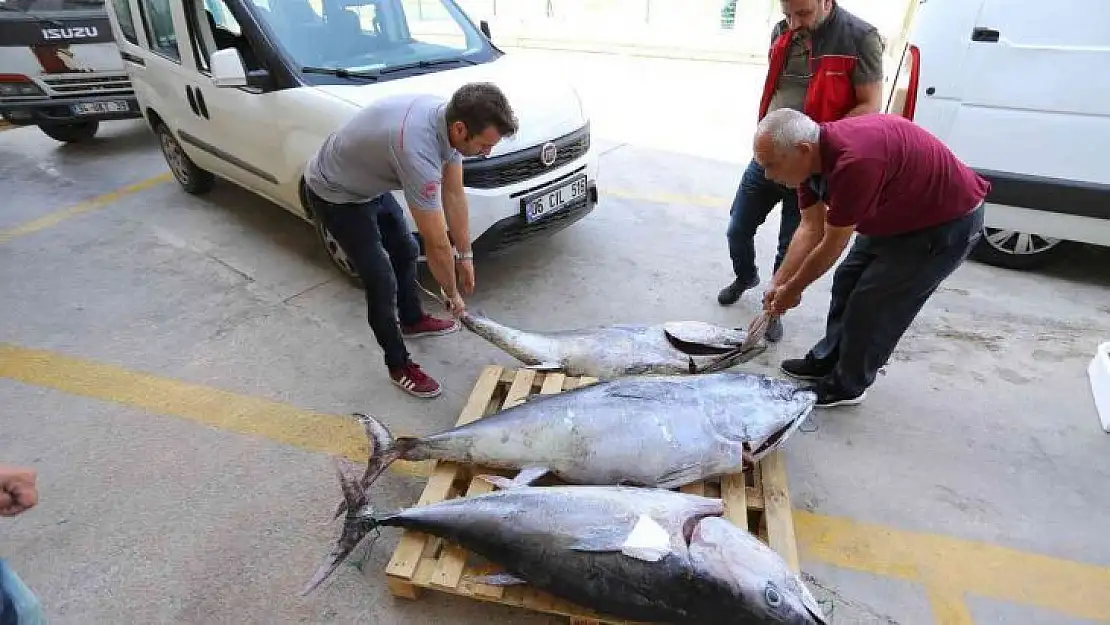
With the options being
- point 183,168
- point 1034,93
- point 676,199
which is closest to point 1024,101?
point 1034,93

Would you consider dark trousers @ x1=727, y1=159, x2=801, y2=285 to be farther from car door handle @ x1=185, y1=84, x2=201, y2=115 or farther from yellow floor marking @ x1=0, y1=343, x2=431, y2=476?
car door handle @ x1=185, y1=84, x2=201, y2=115

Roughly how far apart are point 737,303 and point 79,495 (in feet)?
12.2

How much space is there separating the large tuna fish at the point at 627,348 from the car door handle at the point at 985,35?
8.36ft

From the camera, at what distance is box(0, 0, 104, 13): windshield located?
251 inches

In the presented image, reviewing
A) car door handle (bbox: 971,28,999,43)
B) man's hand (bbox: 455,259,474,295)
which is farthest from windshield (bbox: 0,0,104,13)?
car door handle (bbox: 971,28,999,43)

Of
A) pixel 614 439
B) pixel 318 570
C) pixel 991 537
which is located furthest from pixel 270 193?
pixel 991 537

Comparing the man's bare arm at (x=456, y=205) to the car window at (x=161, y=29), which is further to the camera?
the car window at (x=161, y=29)

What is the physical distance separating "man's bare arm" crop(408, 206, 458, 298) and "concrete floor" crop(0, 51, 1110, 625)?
80 cm

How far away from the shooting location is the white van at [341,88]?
3883 millimetres

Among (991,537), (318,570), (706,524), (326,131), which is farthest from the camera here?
(326,131)

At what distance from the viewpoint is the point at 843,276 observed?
3.13 meters

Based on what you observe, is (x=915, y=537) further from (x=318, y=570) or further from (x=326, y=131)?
(x=326, y=131)

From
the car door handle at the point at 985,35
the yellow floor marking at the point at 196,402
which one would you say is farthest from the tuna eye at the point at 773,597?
the car door handle at the point at 985,35

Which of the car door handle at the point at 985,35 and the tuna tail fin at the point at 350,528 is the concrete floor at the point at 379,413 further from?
the car door handle at the point at 985,35
